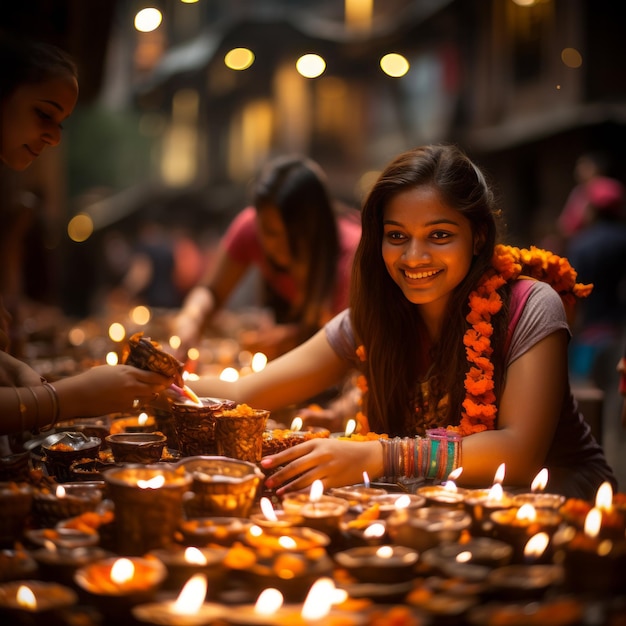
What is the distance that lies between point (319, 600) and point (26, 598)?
565 millimetres

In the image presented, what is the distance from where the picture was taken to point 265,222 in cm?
495

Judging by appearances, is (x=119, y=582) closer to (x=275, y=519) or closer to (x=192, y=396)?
(x=275, y=519)

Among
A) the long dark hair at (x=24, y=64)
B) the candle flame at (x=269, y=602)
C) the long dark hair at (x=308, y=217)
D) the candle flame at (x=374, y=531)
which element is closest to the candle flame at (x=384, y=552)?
the candle flame at (x=374, y=531)

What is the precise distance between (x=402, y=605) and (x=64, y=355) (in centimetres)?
411

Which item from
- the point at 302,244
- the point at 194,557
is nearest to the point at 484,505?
the point at 194,557

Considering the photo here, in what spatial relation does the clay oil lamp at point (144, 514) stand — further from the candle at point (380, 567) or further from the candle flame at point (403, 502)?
the candle flame at point (403, 502)

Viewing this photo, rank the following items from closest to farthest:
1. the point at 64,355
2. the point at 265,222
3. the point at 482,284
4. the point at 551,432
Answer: the point at 551,432, the point at 482,284, the point at 265,222, the point at 64,355

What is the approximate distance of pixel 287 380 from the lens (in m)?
3.54

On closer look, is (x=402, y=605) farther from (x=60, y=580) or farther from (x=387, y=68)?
(x=387, y=68)

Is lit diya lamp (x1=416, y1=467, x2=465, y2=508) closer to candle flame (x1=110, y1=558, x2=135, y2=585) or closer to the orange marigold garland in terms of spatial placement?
the orange marigold garland

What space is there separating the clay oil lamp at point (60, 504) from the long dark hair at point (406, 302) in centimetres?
143

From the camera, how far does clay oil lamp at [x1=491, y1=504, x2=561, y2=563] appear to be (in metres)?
1.94

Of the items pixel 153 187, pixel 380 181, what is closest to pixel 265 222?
pixel 380 181

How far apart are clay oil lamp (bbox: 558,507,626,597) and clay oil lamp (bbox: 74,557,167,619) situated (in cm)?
86
